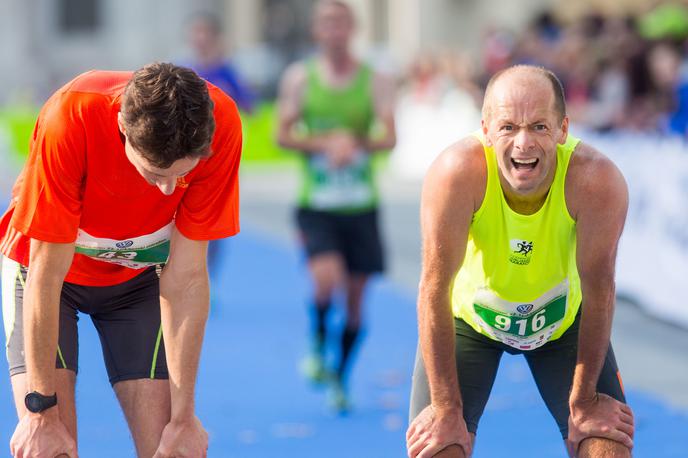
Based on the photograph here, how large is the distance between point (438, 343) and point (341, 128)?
11.2ft

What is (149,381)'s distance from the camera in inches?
170

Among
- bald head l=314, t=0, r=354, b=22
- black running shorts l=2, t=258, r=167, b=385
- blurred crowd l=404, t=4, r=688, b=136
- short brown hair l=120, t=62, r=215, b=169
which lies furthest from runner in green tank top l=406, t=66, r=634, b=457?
blurred crowd l=404, t=4, r=688, b=136

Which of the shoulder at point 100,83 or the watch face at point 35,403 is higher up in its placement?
the shoulder at point 100,83

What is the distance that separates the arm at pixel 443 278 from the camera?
3.97 m

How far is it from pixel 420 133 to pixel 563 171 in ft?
59.0

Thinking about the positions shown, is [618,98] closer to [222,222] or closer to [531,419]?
[531,419]

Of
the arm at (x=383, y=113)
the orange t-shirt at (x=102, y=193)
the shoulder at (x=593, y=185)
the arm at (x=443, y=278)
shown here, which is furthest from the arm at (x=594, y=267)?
the arm at (x=383, y=113)

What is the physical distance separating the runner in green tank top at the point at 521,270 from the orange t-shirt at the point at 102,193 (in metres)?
0.68

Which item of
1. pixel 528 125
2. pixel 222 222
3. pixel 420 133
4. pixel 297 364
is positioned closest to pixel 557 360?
pixel 528 125

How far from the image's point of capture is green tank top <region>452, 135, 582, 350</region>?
404 centimetres

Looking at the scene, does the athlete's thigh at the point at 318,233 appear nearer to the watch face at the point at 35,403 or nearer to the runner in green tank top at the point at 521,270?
the runner in green tank top at the point at 521,270

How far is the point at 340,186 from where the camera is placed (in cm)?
733

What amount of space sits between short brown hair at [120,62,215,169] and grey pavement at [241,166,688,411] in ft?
14.1

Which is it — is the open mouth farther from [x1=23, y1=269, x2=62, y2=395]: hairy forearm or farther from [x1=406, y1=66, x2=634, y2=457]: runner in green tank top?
[x1=23, y1=269, x2=62, y2=395]: hairy forearm
